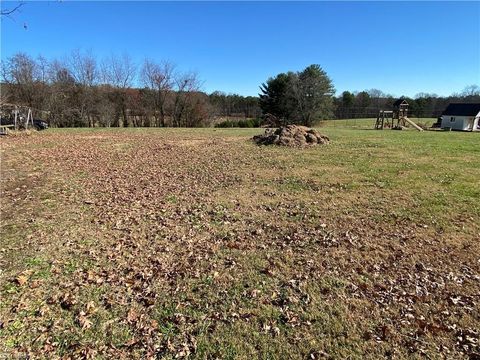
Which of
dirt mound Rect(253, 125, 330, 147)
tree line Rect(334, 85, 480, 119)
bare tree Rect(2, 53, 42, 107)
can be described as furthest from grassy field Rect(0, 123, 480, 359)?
tree line Rect(334, 85, 480, 119)

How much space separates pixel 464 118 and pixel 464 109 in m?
1.73

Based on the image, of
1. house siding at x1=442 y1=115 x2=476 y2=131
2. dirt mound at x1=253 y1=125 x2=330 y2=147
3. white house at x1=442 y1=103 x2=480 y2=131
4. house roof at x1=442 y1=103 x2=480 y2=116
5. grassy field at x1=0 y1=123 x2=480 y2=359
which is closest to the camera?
grassy field at x1=0 y1=123 x2=480 y2=359

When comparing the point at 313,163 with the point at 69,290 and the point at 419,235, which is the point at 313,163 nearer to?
the point at 419,235

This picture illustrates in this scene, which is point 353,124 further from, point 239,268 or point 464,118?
point 239,268

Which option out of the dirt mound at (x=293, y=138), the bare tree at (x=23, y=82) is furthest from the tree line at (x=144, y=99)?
the dirt mound at (x=293, y=138)

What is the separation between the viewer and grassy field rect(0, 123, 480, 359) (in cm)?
315

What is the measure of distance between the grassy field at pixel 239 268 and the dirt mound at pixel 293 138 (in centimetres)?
819

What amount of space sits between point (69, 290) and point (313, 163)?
10011 mm

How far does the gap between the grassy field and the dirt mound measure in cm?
819

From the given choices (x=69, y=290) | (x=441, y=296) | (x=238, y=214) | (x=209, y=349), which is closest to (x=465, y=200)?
(x=441, y=296)

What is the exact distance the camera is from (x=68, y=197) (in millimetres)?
7664

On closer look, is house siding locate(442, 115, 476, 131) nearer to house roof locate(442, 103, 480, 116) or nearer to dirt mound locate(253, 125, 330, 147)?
house roof locate(442, 103, 480, 116)

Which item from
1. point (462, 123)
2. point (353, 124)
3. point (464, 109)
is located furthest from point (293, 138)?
point (464, 109)

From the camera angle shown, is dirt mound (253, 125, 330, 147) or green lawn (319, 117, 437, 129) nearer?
dirt mound (253, 125, 330, 147)
